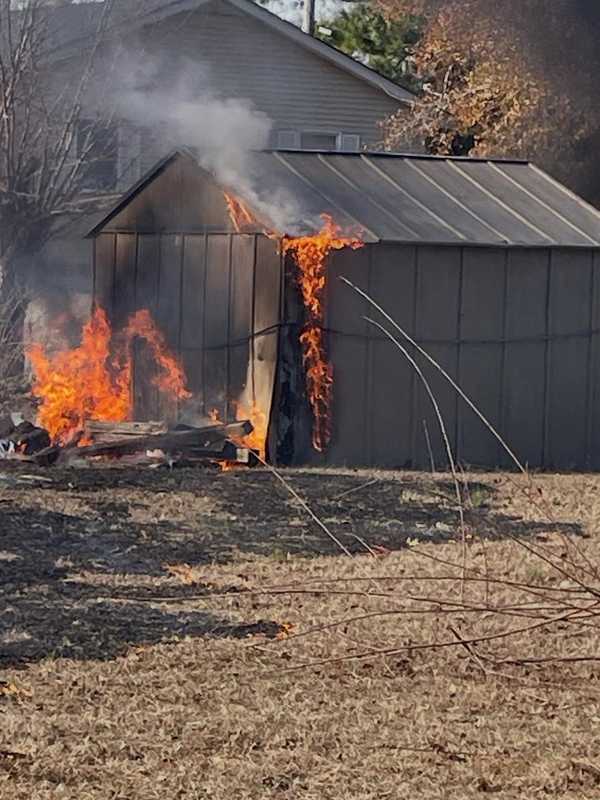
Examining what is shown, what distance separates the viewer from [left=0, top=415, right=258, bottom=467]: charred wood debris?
15000 millimetres

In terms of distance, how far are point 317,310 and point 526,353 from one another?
2.53 m

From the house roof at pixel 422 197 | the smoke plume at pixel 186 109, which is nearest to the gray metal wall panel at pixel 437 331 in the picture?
the house roof at pixel 422 197

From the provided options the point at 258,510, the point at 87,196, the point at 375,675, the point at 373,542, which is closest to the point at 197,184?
the point at 258,510

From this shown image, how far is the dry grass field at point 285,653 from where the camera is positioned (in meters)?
5.99

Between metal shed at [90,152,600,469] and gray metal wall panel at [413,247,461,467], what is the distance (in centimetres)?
1

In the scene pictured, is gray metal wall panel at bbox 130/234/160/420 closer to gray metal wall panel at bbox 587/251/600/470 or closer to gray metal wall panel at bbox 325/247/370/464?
gray metal wall panel at bbox 325/247/370/464

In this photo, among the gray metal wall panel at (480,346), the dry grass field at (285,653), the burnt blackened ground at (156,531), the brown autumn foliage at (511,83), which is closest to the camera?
the dry grass field at (285,653)

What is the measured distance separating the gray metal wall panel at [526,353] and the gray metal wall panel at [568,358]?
113mm

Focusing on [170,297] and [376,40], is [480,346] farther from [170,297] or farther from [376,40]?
[376,40]

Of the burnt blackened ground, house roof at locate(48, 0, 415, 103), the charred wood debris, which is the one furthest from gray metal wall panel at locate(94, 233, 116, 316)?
house roof at locate(48, 0, 415, 103)

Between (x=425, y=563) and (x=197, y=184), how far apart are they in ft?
25.1

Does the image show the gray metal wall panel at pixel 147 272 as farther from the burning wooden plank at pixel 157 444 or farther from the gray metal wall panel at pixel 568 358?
the gray metal wall panel at pixel 568 358

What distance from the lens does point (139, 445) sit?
15203mm

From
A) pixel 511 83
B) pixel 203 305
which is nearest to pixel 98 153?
pixel 511 83
